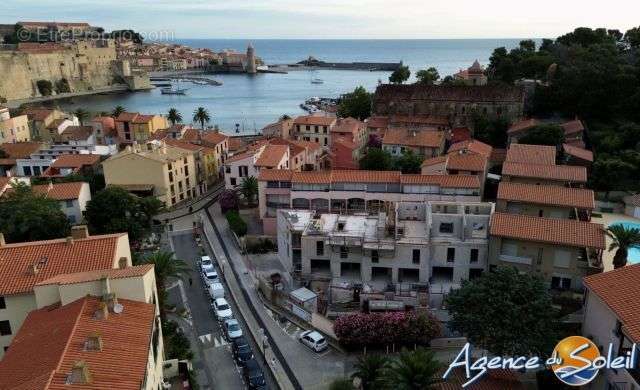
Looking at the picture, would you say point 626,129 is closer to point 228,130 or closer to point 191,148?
point 191,148

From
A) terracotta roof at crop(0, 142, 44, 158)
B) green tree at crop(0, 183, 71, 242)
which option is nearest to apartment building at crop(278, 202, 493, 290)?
green tree at crop(0, 183, 71, 242)

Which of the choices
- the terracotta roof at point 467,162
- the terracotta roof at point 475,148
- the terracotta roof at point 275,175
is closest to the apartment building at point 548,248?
the terracotta roof at point 467,162

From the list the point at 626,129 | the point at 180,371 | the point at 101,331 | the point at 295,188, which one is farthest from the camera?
the point at 626,129

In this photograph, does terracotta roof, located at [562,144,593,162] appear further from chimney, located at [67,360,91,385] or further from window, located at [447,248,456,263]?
chimney, located at [67,360,91,385]

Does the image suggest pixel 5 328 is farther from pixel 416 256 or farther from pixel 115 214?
pixel 416 256

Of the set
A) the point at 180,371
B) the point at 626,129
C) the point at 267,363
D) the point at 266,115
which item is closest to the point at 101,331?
the point at 180,371

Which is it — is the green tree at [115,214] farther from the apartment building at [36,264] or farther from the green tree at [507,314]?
the green tree at [507,314]

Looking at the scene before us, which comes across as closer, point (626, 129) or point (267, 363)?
point (267, 363)
